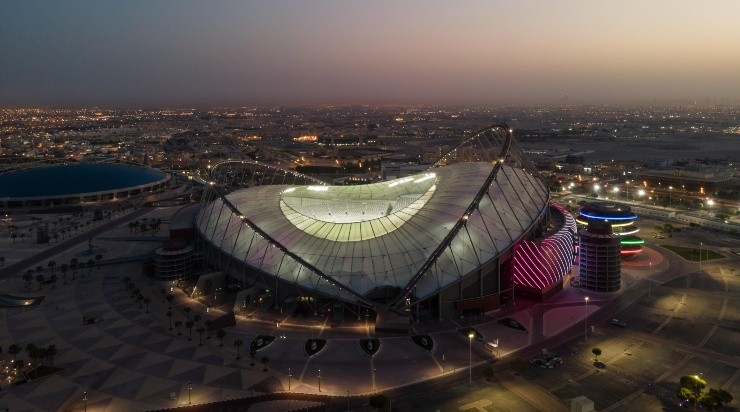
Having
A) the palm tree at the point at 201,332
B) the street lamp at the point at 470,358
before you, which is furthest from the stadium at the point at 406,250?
the palm tree at the point at 201,332

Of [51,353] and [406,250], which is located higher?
[406,250]

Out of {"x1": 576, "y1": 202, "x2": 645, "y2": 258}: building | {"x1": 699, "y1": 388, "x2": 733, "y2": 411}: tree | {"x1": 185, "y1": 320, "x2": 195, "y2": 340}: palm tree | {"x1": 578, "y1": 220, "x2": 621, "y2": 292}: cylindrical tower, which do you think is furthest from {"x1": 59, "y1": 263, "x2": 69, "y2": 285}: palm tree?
{"x1": 576, "y1": 202, "x2": 645, "y2": 258}: building

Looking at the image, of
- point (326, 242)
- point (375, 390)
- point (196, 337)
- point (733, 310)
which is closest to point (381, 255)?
point (326, 242)

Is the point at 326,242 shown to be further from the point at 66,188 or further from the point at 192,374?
the point at 66,188

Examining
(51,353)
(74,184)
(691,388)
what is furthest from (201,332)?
(74,184)

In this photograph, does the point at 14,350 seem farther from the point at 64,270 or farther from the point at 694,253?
the point at 694,253
